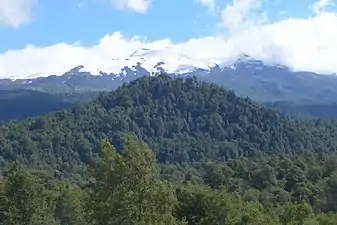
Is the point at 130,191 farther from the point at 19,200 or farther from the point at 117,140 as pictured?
the point at 117,140

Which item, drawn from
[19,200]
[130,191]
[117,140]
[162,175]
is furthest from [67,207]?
[117,140]

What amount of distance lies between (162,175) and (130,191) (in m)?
107

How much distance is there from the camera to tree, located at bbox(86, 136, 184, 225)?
961 inches

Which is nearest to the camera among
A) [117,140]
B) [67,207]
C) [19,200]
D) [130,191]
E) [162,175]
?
[130,191]

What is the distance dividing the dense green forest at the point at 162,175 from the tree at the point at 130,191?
1.5 inches

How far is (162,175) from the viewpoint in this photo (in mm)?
131500

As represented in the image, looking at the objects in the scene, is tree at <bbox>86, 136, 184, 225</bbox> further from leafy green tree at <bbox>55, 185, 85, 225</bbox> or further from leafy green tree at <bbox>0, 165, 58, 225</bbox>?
leafy green tree at <bbox>55, 185, 85, 225</bbox>

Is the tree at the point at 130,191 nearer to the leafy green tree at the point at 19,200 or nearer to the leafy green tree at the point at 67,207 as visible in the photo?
the leafy green tree at the point at 19,200

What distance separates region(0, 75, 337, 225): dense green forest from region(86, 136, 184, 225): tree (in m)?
0.04

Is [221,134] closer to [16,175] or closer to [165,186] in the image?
[16,175]

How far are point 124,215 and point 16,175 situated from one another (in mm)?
17130

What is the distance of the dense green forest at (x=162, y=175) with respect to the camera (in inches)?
981

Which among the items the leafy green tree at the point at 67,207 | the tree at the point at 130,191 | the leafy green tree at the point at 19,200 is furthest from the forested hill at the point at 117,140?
the tree at the point at 130,191

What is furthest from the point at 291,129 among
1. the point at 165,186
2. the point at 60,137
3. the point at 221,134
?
the point at 165,186
